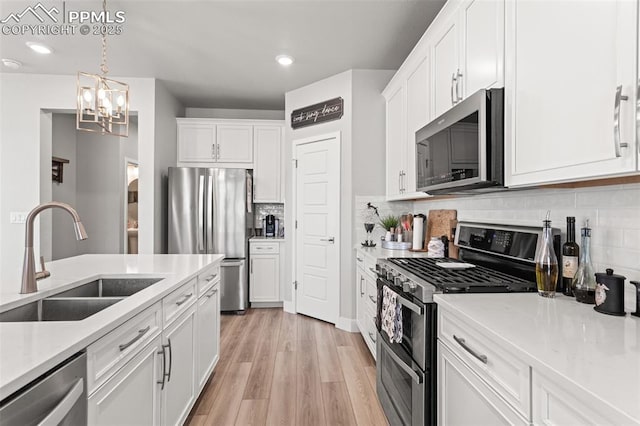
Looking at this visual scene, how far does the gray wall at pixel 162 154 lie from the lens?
4.17m

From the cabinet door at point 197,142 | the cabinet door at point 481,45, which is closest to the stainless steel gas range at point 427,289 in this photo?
the cabinet door at point 481,45

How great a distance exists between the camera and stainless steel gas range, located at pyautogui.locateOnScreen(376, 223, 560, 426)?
1521 millimetres

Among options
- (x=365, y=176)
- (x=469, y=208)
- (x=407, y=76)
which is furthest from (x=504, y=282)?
(x=365, y=176)

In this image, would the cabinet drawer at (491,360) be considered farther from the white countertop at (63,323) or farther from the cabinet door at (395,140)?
the cabinet door at (395,140)

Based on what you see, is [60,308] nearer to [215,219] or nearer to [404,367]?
[404,367]

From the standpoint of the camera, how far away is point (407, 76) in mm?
2895

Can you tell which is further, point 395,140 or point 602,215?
point 395,140

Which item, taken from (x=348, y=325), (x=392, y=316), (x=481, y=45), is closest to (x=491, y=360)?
(x=392, y=316)

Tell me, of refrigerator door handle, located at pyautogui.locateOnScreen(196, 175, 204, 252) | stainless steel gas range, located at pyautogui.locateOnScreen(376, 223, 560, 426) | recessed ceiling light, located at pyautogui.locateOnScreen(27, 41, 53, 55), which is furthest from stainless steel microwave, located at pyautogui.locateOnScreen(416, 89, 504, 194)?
recessed ceiling light, located at pyautogui.locateOnScreen(27, 41, 53, 55)

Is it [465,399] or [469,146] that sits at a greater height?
[469,146]

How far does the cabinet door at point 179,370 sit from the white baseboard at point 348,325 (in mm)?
1945

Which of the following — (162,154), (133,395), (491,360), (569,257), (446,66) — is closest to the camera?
(491,360)

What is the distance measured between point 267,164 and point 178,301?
3.27 meters

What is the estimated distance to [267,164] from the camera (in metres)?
4.89
